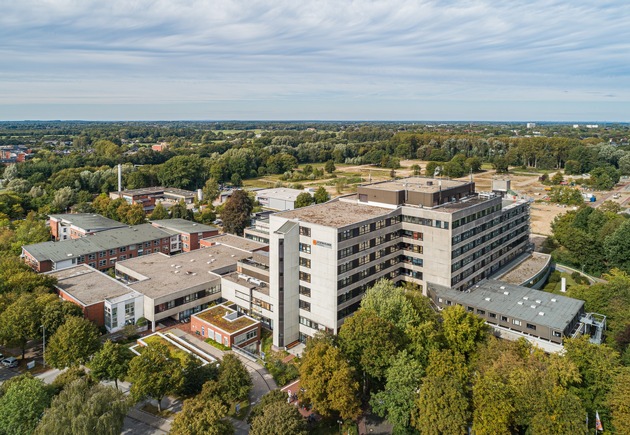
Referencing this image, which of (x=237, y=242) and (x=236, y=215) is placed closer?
(x=237, y=242)

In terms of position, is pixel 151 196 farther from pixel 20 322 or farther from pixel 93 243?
pixel 20 322

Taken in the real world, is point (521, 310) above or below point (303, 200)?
below

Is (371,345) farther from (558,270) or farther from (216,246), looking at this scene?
(558,270)

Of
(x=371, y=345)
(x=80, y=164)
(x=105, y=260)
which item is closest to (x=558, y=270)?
(x=371, y=345)

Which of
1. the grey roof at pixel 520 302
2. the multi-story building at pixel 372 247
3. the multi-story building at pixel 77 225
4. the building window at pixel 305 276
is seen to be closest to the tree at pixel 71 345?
the multi-story building at pixel 372 247

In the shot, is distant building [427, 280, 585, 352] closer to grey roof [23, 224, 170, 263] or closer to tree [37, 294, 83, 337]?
tree [37, 294, 83, 337]

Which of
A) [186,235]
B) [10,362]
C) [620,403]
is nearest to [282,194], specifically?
[186,235]
